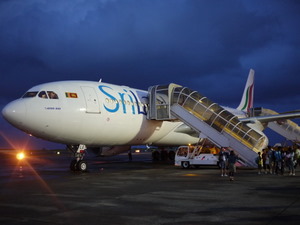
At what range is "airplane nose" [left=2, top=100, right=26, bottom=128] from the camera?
598 inches

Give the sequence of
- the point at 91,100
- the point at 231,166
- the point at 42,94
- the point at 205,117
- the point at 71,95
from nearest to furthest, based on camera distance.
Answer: the point at 231,166
the point at 42,94
the point at 71,95
the point at 91,100
the point at 205,117

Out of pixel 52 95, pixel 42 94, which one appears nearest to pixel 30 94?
pixel 42 94

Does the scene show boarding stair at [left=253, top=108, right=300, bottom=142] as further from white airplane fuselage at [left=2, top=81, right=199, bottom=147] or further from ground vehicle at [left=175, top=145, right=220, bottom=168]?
white airplane fuselage at [left=2, top=81, right=199, bottom=147]

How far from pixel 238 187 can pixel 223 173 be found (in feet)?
15.4

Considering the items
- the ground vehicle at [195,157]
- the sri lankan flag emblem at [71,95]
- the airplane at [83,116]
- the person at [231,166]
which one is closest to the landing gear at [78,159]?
the airplane at [83,116]

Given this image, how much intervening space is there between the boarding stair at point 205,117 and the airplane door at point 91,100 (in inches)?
167

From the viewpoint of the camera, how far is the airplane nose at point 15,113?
1519cm

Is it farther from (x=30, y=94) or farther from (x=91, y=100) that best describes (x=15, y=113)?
(x=91, y=100)

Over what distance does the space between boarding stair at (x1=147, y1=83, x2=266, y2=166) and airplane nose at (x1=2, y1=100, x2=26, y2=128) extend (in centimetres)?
787

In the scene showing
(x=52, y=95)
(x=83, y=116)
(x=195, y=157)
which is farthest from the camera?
(x=195, y=157)

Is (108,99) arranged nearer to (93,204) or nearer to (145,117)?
(145,117)

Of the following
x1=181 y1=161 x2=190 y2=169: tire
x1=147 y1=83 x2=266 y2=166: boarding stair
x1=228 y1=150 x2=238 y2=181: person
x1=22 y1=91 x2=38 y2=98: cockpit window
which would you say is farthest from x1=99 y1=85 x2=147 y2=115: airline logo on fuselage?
x1=228 y1=150 x2=238 y2=181: person

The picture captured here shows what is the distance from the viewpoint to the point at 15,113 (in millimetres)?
15172

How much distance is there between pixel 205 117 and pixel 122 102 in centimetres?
488
